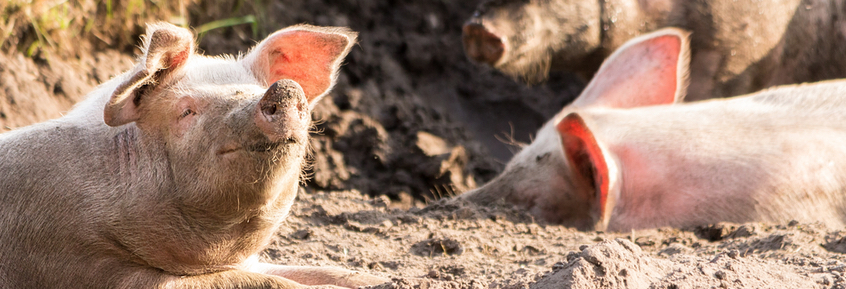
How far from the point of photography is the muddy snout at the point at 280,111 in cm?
195

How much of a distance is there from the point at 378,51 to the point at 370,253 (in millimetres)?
3328

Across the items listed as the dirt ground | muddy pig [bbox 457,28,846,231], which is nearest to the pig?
the dirt ground

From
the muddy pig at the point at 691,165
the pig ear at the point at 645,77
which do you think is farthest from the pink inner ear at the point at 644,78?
the muddy pig at the point at 691,165

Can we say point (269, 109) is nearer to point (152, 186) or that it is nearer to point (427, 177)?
point (152, 186)

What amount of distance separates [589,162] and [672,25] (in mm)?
2412

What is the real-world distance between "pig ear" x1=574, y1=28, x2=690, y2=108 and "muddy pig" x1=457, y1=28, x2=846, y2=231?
23 centimetres

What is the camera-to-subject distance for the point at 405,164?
537cm

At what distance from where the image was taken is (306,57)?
2.62 meters

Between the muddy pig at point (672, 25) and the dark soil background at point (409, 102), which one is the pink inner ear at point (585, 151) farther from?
the muddy pig at point (672, 25)

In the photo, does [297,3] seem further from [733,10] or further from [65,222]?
[65,222]

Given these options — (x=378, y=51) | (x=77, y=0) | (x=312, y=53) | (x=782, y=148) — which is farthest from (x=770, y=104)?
(x=77, y=0)

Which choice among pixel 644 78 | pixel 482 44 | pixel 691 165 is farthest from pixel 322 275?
pixel 482 44

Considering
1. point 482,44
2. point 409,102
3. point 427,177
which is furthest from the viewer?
point 409,102

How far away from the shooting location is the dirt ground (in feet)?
8.34
